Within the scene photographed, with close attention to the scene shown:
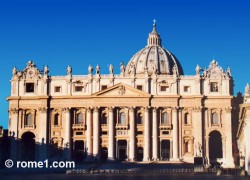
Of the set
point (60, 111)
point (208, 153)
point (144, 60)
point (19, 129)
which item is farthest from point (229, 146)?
point (144, 60)

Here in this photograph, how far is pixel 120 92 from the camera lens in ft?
334

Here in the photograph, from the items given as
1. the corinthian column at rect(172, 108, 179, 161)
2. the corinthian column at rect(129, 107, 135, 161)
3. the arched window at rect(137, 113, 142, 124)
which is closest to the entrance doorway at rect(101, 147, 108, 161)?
the corinthian column at rect(129, 107, 135, 161)

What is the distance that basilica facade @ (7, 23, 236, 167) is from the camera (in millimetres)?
100500

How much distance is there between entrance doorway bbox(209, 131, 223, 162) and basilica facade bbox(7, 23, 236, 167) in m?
0.18

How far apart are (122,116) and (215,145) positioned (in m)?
17.9

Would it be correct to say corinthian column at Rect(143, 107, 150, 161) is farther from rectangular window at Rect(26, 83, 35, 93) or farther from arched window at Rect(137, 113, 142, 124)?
rectangular window at Rect(26, 83, 35, 93)

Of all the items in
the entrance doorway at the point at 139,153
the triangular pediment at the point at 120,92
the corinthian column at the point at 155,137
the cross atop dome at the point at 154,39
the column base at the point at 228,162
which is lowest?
the column base at the point at 228,162

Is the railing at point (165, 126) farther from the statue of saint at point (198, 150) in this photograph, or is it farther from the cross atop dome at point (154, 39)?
the cross atop dome at point (154, 39)

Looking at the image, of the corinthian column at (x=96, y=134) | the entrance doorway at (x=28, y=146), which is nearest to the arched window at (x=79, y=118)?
the corinthian column at (x=96, y=134)

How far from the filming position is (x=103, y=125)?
335 feet

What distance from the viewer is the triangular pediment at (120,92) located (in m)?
101

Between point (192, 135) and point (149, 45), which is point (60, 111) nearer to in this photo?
point (192, 135)

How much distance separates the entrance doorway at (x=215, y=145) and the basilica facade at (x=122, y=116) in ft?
0.59

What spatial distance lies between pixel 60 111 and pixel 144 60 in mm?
43196
